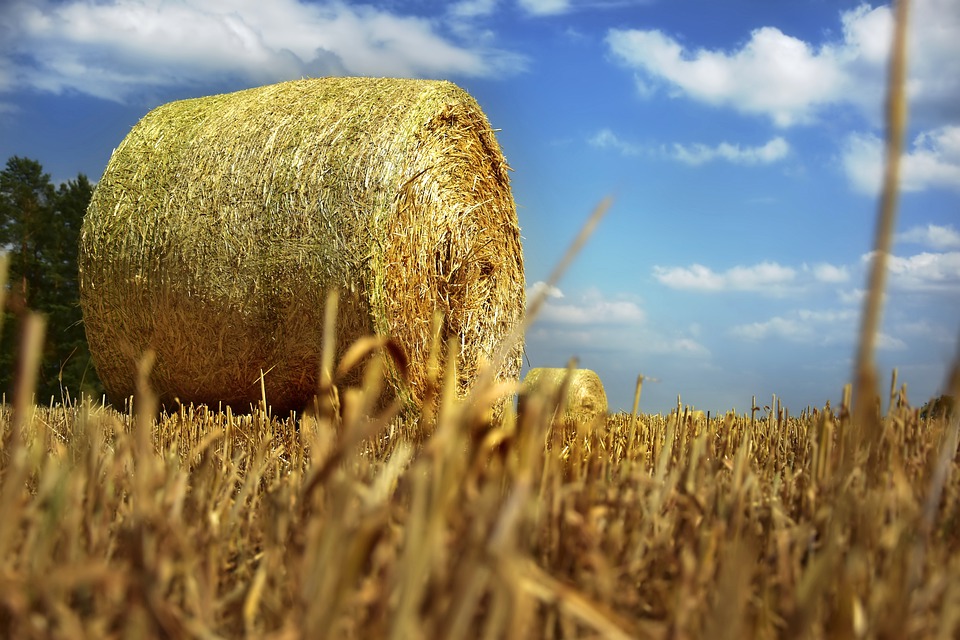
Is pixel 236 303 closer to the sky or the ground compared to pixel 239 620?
closer to the sky

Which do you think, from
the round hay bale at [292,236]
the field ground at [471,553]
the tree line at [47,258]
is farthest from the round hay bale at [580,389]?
the tree line at [47,258]

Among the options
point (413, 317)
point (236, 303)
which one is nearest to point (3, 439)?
point (236, 303)

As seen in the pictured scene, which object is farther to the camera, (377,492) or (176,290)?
(176,290)

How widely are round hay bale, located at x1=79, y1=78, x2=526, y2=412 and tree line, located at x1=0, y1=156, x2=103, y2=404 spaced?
8316 mm

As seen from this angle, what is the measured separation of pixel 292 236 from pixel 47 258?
38.4ft

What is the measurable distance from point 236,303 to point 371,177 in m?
1.18

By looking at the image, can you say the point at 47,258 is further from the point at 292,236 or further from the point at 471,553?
the point at 471,553

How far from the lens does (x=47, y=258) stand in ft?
49.2

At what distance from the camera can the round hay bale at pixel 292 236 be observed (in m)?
5.04

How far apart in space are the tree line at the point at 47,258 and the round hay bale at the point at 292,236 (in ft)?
27.3

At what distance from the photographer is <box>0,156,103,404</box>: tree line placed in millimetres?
13977

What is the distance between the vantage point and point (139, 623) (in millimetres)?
804

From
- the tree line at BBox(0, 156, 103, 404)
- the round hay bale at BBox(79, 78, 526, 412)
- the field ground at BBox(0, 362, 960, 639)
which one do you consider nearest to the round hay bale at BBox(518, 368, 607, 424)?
the round hay bale at BBox(79, 78, 526, 412)

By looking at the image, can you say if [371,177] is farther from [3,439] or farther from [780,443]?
[780,443]
